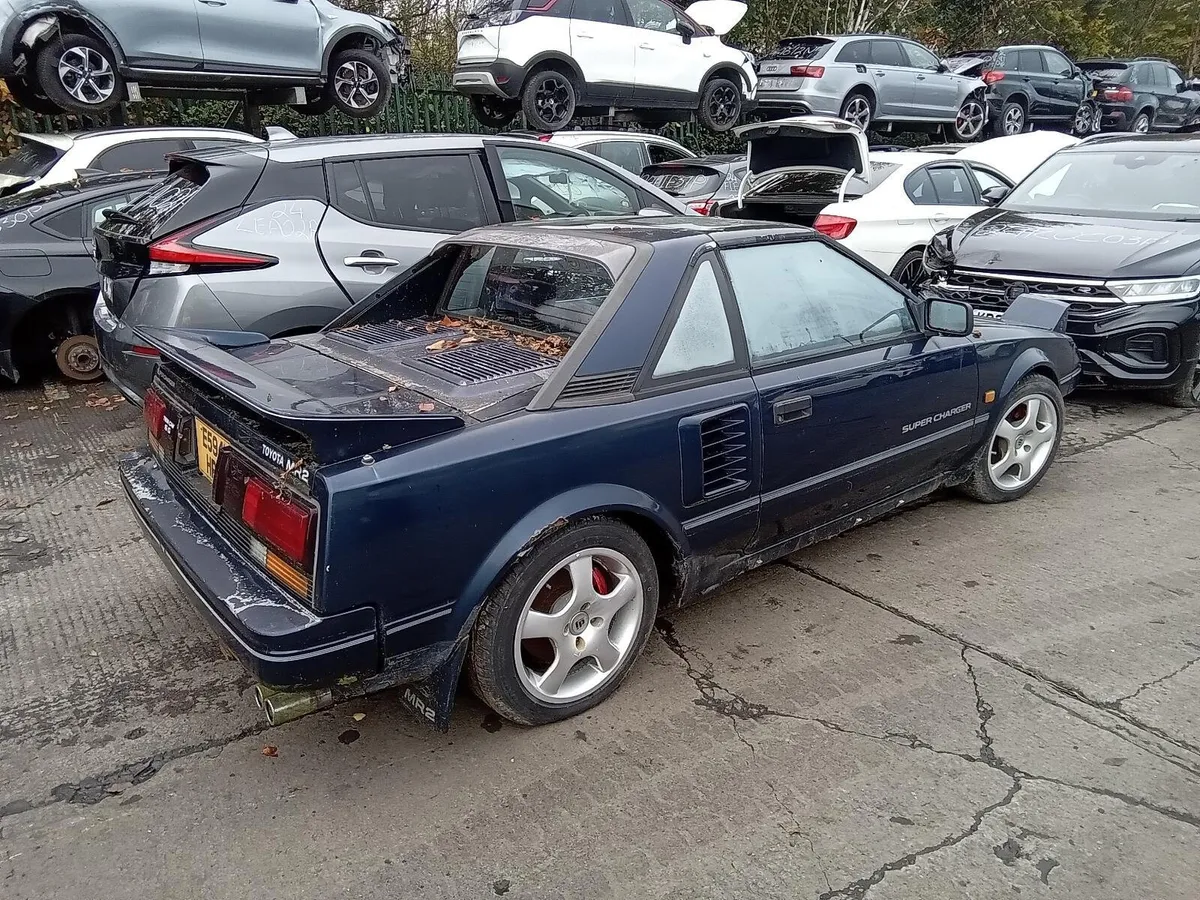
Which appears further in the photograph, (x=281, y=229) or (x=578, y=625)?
(x=281, y=229)

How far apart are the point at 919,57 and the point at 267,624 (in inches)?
599

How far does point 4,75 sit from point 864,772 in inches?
358

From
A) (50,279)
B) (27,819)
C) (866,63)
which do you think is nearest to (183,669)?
(27,819)

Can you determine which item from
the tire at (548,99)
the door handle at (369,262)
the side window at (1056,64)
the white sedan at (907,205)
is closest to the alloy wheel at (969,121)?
the side window at (1056,64)

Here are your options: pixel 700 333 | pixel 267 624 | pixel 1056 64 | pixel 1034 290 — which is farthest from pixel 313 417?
pixel 1056 64

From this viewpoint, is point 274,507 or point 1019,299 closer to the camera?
point 274,507

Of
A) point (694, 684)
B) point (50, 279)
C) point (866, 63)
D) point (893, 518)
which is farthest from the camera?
point (866, 63)

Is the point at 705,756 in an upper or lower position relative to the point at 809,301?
lower

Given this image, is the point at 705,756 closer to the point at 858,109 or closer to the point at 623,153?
the point at 623,153

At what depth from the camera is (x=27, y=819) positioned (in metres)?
2.53

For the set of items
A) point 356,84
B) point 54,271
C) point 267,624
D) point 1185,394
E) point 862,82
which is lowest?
point 1185,394

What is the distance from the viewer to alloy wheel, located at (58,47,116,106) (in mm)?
8109

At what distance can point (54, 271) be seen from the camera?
6.22m

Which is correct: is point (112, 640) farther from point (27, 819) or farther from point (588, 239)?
point (588, 239)
